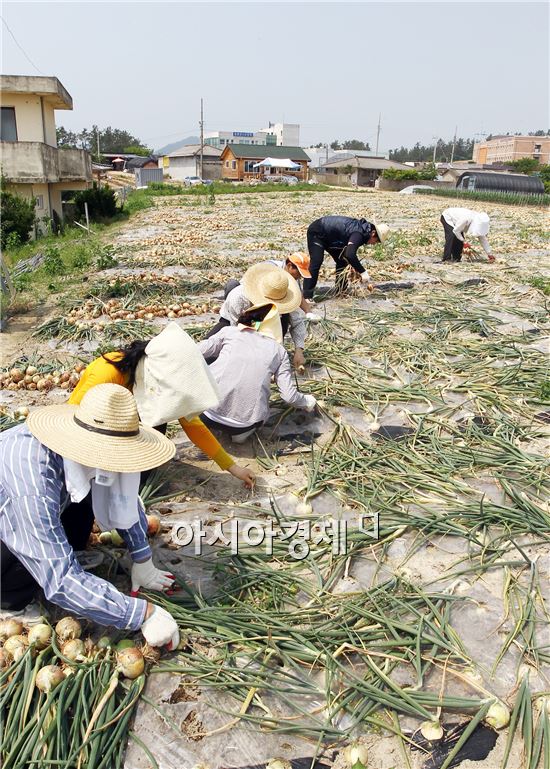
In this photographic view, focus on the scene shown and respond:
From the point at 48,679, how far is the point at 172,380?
1.13 meters

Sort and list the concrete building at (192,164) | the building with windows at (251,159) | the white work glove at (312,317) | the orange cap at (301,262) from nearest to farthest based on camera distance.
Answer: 1. the orange cap at (301,262)
2. the white work glove at (312,317)
3. the building with windows at (251,159)
4. the concrete building at (192,164)

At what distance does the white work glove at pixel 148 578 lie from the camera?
219 centimetres

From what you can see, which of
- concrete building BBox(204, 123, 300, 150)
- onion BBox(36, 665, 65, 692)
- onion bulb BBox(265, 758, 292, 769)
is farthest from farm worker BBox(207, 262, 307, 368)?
concrete building BBox(204, 123, 300, 150)

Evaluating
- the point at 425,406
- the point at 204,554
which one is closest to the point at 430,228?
the point at 425,406

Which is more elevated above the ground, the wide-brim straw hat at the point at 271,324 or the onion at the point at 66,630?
the wide-brim straw hat at the point at 271,324

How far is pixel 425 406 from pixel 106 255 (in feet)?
20.1

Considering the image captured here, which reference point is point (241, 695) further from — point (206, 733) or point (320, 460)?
point (320, 460)

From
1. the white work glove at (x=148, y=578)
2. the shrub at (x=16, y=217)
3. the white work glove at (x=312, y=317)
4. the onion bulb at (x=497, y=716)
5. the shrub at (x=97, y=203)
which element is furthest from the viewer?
the shrub at (x=97, y=203)

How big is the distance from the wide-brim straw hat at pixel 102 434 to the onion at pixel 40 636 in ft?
2.20

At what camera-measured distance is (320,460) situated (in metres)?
3.32

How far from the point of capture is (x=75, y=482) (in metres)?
1.82

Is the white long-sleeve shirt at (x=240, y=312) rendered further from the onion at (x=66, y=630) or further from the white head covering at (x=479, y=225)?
the white head covering at (x=479, y=225)

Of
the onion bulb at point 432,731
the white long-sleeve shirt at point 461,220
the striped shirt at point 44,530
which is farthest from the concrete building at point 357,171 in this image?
the onion bulb at point 432,731

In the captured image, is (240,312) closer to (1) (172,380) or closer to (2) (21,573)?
(1) (172,380)
